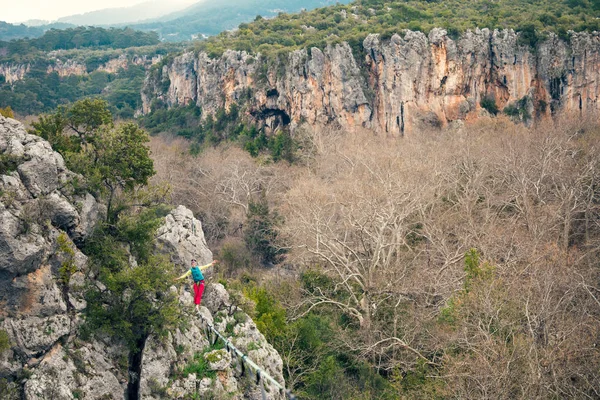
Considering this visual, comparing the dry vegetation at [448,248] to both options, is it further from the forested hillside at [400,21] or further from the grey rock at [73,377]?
the forested hillside at [400,21]

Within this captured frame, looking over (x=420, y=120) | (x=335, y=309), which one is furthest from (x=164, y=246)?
(x=420, y=120)

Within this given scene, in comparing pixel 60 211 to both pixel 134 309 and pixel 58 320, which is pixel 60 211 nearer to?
pixel 58 320

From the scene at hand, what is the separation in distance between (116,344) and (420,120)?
45.6 m

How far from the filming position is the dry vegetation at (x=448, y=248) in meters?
18.4

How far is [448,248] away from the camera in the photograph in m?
29.3

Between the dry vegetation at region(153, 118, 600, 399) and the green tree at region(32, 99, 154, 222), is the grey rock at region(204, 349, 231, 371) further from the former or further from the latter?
the green tree at region(32, 99, 154, 222)

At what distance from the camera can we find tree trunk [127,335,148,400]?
51.8 feet

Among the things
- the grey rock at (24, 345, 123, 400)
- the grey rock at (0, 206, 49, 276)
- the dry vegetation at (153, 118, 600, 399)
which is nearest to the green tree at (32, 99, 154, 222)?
the grey rock at (0, 206, 49, 276)

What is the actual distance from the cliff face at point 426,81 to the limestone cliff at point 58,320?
140 feet

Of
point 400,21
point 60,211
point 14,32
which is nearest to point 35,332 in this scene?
point 60,211

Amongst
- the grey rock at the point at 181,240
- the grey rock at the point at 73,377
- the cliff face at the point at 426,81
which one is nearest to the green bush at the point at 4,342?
the grey rock at the point at 73,377

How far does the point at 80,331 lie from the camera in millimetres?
15688

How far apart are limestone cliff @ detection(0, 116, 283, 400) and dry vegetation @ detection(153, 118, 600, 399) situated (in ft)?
17.6

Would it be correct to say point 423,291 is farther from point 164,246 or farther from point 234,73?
point 234,73
